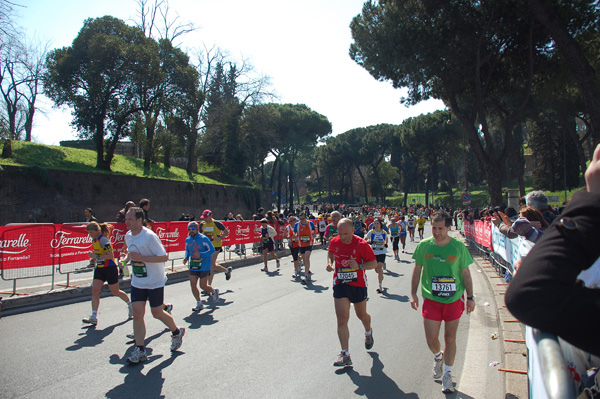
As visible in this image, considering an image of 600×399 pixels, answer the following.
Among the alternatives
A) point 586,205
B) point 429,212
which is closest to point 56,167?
point 586,205

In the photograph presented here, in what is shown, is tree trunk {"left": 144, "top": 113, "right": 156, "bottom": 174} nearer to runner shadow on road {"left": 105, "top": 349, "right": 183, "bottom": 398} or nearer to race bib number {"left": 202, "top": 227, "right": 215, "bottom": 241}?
race bib number {"left": 202, "top": 227, "right": 215, "bottom": 241}

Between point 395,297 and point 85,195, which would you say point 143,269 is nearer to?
point 395,297

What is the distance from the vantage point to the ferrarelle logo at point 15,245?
29.0 feet

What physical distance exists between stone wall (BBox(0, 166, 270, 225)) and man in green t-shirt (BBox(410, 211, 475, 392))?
65.9 ft

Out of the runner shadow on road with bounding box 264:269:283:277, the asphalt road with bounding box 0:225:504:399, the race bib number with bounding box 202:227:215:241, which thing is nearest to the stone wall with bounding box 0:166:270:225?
the runner shadow on road with bounding box 264:269:283:277

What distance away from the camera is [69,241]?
33.5ft

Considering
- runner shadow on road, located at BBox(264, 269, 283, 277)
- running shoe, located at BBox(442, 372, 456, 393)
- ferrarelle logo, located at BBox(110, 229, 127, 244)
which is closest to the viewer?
running shoe, located at BBox(442, 372, 456, 393)

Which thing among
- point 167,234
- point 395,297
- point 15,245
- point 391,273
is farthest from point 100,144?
point 395,297

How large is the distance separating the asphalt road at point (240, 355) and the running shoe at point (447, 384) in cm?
7

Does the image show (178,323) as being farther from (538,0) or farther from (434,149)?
(434,149)

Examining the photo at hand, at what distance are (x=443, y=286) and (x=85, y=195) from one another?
2307 cm

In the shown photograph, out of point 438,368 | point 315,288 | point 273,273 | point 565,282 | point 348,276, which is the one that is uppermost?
point 565,282

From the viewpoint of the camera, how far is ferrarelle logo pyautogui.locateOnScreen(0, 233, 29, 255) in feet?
29.0

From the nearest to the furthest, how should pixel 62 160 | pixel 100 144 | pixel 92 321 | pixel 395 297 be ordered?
pixel 92 321 < pixel 395 297 < pixel 62 160 < pixel 100 144
